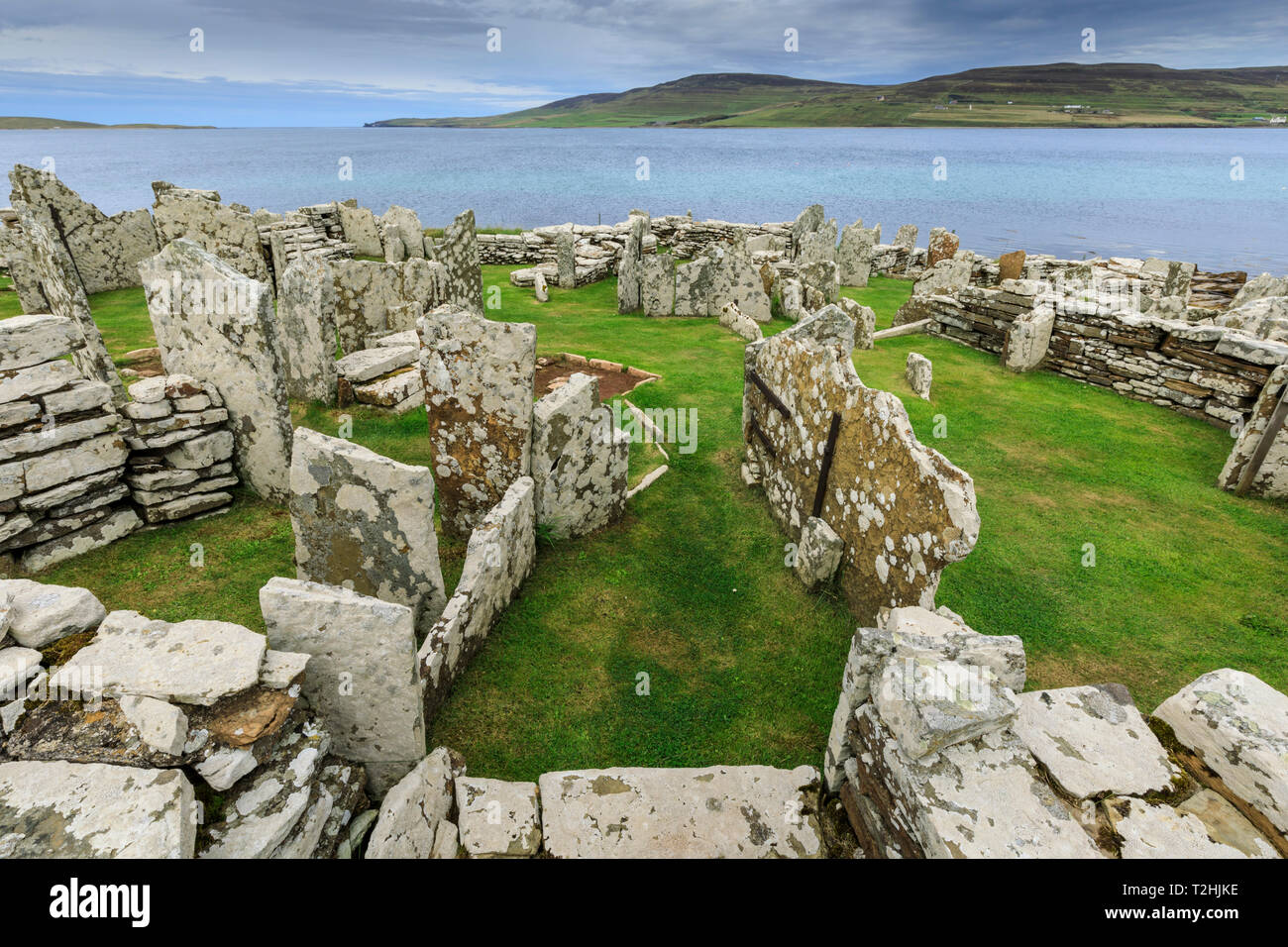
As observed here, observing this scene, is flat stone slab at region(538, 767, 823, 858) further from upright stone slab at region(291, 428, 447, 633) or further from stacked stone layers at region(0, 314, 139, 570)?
stacked stone layers at region(0, 314, 139, 570)

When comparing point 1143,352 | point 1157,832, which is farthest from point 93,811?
point 1143,352

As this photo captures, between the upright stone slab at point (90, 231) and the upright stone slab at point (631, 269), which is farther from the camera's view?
the upright stone slab at point (631, 269)

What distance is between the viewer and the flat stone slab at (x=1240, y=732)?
3037 millimetres

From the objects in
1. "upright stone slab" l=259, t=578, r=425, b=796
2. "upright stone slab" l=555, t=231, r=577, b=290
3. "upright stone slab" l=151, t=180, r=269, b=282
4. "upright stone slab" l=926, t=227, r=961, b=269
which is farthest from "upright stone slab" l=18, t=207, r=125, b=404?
"upright stone slab" l=926, t=227, r=961, b=269

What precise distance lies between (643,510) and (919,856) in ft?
16.6

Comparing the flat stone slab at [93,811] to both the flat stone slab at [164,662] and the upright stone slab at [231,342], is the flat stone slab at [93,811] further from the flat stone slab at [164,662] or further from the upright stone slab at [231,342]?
the upright stone slab at [231,342]

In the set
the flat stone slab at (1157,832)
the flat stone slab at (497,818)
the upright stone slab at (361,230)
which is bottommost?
the flat stone slab at (497,818)

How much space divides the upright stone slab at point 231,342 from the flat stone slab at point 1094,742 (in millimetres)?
7495

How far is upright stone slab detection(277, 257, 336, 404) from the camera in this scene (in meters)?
9.47

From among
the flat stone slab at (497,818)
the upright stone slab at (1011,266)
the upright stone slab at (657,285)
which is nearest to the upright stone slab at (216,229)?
the upright stone slab at (657,285)

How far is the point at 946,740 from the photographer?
3.11 m

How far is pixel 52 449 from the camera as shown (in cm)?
600
